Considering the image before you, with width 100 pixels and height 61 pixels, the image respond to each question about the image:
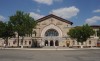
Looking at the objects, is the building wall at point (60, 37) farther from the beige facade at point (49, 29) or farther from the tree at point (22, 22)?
the tree at point (22, 22)

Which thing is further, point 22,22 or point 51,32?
point 51,32

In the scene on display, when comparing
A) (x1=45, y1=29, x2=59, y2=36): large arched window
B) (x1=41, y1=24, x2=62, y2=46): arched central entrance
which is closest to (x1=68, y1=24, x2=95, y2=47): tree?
(x1=41, y1=24, x2=62, y2=46): arched central entrance

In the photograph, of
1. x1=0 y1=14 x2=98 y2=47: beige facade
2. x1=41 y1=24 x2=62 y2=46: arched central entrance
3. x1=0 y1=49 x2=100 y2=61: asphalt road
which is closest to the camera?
x1=0 y1=49 x2=100 y2=61: asphalt road

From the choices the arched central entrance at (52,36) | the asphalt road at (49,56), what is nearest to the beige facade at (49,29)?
the arched central entrance at (52,36)

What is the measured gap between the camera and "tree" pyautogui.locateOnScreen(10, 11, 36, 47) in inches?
2809

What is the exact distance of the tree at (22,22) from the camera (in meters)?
71.3

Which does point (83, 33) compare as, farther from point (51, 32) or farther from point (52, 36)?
point (51, 32)

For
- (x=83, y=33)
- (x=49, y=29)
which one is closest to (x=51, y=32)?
(x=49, y=29)

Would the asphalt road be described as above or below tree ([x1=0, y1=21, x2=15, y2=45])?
below

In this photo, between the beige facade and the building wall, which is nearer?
the building wall

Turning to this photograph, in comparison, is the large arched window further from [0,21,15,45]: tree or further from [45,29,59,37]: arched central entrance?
[0,21,15,45]: tree

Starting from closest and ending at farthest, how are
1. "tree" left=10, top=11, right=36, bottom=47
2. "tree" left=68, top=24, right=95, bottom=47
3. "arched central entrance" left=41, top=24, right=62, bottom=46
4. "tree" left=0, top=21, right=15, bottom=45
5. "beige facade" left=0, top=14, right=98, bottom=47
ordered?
1. "tree" left=10, top=11, right=36, bottom=47
2. "tree" left=68, top=24, right=95, bottom=47
3. "tree" left=0, top=21, right=15, bottom=45
4. "beige facade" left=0, top=14, right=98, bottom=47
5. "arched central entrance" left=41, top=24, right=62, bottom=46

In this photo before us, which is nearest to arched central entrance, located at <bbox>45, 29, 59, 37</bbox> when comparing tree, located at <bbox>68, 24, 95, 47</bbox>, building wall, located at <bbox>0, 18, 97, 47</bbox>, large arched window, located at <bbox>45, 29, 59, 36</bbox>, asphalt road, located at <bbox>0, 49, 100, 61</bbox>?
large arched window, located at <bbox>45, 29, 59, 36</bbox>

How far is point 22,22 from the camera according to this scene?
72.6 meters
